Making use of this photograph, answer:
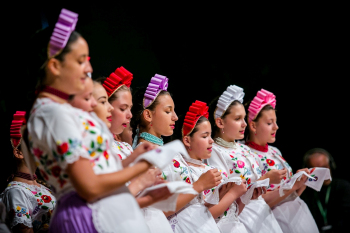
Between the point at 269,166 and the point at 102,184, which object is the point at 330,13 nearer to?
the point at 269,166

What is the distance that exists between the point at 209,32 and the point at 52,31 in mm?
2864

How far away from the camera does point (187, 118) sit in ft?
10.2

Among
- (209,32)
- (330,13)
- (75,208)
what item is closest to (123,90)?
(75,208)

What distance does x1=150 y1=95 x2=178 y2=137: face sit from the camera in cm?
280

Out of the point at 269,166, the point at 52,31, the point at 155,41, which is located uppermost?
the point at 52,31

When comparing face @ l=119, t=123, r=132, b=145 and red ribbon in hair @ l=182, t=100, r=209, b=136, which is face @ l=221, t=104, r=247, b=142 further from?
face @ l=119, t=123, r=132, b=145

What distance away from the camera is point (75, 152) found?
1473mm

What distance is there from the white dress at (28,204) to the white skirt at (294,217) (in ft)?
6.66

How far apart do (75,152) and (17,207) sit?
1194 millimetres

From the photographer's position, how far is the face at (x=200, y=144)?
3.06 meters

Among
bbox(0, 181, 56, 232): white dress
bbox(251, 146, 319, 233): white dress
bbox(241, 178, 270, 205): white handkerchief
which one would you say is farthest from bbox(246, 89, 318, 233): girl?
bbox(0, 181, 56, 232): white dress

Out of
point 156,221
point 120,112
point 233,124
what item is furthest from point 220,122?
point 156,221

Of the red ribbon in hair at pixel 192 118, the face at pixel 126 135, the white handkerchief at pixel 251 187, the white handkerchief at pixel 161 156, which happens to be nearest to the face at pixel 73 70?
the white handkerchief at pixel 161 156

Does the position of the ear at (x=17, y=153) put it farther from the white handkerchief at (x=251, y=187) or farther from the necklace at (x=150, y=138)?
the white handkerchief at (x=251, y=187)
